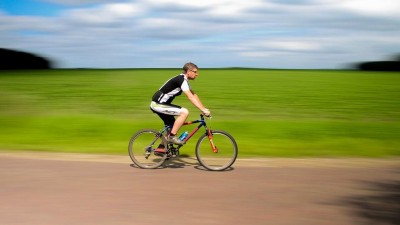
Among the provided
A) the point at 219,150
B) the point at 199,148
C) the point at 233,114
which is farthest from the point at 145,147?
the point at 233,114

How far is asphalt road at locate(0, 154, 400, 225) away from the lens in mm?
5926

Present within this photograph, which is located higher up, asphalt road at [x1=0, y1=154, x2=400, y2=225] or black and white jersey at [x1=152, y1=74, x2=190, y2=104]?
black and white jersey at [x1=152, y1=74, x2=190, y2=104]

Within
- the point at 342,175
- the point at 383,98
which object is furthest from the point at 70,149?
the point at 383,98

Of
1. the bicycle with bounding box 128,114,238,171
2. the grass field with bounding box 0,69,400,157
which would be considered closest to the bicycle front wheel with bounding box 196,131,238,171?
the bicycle with bounding box 128,114,238,171

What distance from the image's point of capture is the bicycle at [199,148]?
9406 mm

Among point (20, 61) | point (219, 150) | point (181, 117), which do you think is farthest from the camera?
point (20, 61)

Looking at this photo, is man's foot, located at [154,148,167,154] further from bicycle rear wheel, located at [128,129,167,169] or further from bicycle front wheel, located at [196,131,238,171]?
bicycle front wheel, located at [196,131,238,171]

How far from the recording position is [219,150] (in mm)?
9406

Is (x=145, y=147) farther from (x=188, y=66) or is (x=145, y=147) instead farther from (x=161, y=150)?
(x=188, y=66)

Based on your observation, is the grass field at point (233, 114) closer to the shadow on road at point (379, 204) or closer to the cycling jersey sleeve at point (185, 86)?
the cycling jersey sleeve at point (185, 86)

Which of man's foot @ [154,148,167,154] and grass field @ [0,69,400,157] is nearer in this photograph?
man's foot @ [154,148,167,154]

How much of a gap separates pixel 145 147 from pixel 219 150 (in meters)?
1.44

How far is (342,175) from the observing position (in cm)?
883

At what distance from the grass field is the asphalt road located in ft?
8.76
